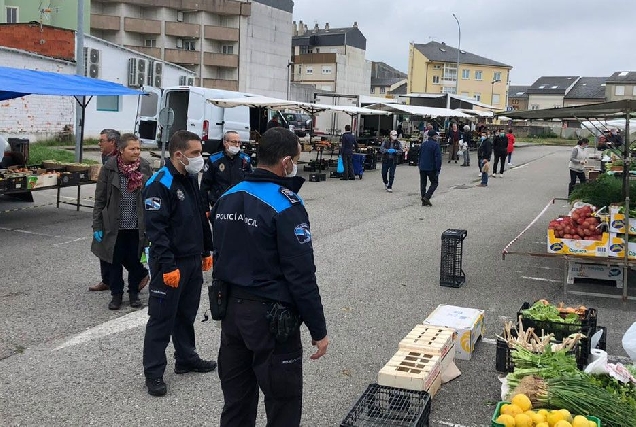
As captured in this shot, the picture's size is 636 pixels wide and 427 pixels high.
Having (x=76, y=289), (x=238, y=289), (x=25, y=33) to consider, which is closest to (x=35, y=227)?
(x=76, y=289)

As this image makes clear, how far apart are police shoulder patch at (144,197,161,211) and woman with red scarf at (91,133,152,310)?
1907 mm

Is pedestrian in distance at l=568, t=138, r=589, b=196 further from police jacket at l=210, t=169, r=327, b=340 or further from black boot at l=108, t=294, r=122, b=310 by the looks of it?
police jacket at l=210, t=169, r=327, b=340

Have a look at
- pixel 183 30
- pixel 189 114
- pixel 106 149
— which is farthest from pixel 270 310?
pixel 183 30

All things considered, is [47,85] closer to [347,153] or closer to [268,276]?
[268,276]

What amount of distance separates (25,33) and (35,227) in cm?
2083

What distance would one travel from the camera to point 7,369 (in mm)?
5246

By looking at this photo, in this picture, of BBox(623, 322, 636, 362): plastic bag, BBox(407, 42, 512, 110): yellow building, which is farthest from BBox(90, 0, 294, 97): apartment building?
BBox(623, 322, 636, 362): plastic bag

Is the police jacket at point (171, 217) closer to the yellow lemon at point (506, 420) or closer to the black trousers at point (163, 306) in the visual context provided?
the black trousers at point (163, 306)

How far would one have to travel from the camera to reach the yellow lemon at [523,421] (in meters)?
3.71

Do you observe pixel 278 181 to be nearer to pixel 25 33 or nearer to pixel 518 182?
pixel 518 182

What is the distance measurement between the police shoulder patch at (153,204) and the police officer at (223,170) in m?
3.38

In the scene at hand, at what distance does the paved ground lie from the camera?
4.73 metres

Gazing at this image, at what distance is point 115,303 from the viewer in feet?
22.4

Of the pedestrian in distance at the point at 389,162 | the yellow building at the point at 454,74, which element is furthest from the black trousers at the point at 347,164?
the yellow building at the point at 454,74
